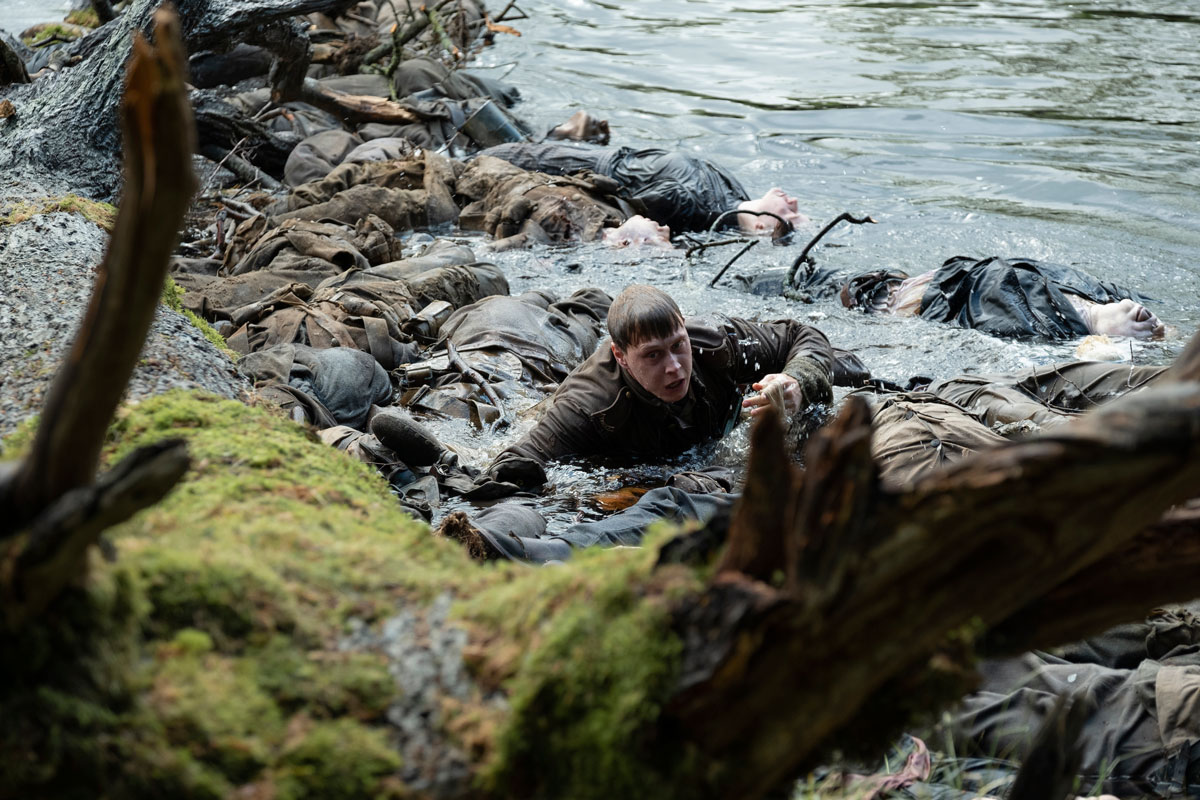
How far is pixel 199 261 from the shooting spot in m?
7.82

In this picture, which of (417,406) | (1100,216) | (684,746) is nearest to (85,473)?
(684,746)

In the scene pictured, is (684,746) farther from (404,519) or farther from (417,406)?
(417,406)

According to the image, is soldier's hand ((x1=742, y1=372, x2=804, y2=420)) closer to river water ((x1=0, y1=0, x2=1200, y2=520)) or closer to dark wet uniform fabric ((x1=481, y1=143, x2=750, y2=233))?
river water ((x1=0, y1=0, x2=1200, y2=520))

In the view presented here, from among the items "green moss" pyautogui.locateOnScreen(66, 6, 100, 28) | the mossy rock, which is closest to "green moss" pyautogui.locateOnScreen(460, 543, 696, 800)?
the mossy rock

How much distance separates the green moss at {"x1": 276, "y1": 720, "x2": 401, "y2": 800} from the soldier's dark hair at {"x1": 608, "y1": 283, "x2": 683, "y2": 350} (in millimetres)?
3677

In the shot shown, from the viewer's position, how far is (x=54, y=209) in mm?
4125

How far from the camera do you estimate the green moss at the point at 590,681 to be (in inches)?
48.1

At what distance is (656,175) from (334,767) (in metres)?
9.10

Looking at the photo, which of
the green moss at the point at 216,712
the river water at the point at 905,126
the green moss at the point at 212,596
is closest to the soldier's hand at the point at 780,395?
the river water at the point at 905,126

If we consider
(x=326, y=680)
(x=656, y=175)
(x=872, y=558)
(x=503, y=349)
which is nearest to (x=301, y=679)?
(x=326, y=680)

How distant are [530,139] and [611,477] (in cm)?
681

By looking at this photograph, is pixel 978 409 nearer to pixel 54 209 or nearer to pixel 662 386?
pixel 662 386

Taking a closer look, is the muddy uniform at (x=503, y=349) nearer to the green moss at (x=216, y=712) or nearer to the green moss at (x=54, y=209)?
the green moss at (x=54, y=209)

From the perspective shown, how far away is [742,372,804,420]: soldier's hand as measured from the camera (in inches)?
184
